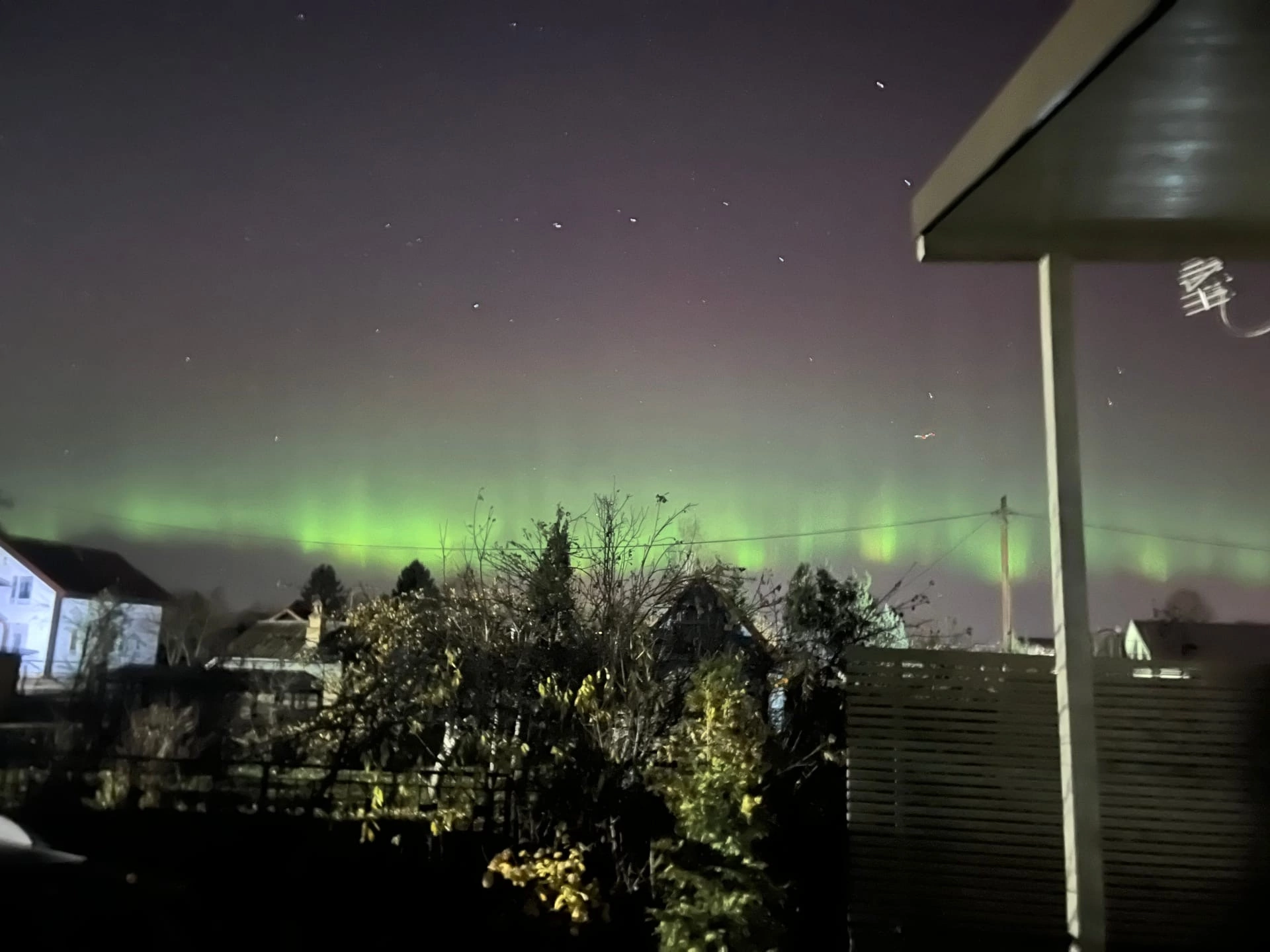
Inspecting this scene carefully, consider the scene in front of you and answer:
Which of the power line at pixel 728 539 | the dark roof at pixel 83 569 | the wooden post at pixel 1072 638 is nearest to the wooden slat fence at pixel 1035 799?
the wooden post at pixel 1072 638

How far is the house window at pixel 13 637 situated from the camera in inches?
186

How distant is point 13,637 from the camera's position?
4.75 metres

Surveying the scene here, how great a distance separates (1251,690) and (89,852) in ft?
18.4

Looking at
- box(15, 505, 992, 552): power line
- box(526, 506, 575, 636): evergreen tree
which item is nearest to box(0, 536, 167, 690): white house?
box(15, 505, 992, 552): power line

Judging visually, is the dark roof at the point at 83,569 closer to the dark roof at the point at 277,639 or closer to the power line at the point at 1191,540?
the dark roof at the point at 277,639

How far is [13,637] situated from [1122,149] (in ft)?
18.2

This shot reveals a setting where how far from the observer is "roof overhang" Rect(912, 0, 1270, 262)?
93.3 inches

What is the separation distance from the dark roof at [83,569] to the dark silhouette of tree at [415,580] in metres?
1.60

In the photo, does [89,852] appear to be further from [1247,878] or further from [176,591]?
[1247,878]

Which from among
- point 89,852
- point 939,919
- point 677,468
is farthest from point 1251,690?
point 89,852

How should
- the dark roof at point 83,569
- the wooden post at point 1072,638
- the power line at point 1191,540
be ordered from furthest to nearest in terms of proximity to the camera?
1. the power line at point 1191,540
2. the dark roof at point 83,569
3. the wooden post at point 1072,638

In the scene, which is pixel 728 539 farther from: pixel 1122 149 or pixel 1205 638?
pixel 1205 638

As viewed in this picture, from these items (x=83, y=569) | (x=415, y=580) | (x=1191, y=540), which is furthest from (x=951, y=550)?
(x=83, y=569)

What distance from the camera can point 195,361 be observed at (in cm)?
553
